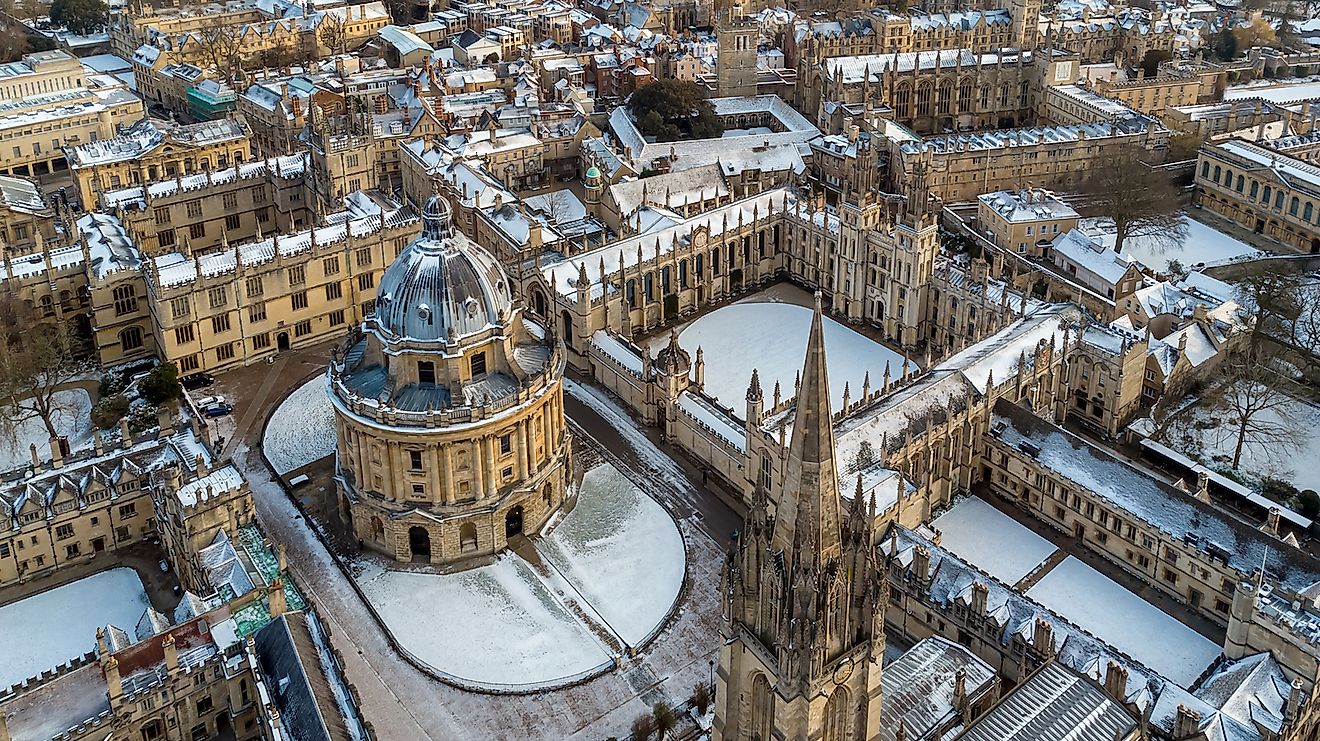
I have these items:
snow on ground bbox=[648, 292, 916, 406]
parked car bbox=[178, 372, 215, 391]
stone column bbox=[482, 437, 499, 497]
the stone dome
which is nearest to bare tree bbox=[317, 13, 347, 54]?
parked car bbox=[178, 372, 215, 391]

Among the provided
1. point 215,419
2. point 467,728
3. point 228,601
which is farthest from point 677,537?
point 215,419

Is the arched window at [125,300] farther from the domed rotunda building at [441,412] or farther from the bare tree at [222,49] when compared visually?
the bare tree at [222,49]

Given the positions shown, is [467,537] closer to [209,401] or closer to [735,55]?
[209,401]

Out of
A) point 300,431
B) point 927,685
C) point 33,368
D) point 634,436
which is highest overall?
point 33,368

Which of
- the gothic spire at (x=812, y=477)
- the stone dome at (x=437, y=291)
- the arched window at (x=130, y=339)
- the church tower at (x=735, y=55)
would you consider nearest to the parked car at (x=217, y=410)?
the arched window at (x=130, y=339)

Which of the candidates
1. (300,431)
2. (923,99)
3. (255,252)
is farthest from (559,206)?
(923,99)
